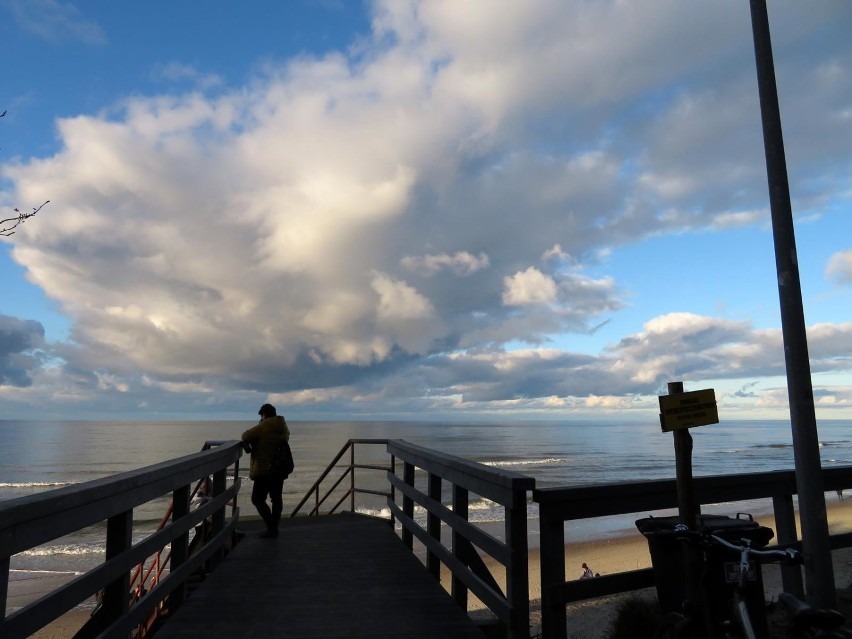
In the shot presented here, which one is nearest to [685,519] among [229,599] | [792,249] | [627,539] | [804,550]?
[804,550]

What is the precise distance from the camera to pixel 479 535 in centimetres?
408

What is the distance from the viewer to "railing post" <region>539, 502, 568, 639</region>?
140 inches

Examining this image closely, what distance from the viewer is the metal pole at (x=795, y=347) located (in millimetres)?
4102

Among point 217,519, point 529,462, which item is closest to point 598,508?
point 217,519

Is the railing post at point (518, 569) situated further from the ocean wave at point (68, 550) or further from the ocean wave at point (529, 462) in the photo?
the ocean wave at point (529, 462)

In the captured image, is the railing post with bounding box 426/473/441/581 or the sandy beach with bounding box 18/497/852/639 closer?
the railing post with bounding box 426/473/441/581

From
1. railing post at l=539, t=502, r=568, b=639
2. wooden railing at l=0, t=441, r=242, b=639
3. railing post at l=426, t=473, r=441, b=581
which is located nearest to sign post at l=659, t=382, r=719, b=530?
railing post at l=539, t=502, r=568, b=639

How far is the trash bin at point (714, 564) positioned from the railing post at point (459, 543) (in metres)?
1.37

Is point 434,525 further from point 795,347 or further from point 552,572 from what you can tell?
point 795,347

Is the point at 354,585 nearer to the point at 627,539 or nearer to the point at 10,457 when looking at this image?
the point at 627,539

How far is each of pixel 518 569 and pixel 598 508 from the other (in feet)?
1.98

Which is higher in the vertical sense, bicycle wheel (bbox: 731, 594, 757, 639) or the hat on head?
the hat on head

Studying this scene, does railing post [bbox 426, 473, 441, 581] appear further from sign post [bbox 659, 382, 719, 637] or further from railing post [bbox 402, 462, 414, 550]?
sign post [bbox 659, 382, 719, 637]

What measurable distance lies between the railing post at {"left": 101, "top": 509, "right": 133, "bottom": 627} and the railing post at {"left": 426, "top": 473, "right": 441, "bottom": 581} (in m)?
2.53
